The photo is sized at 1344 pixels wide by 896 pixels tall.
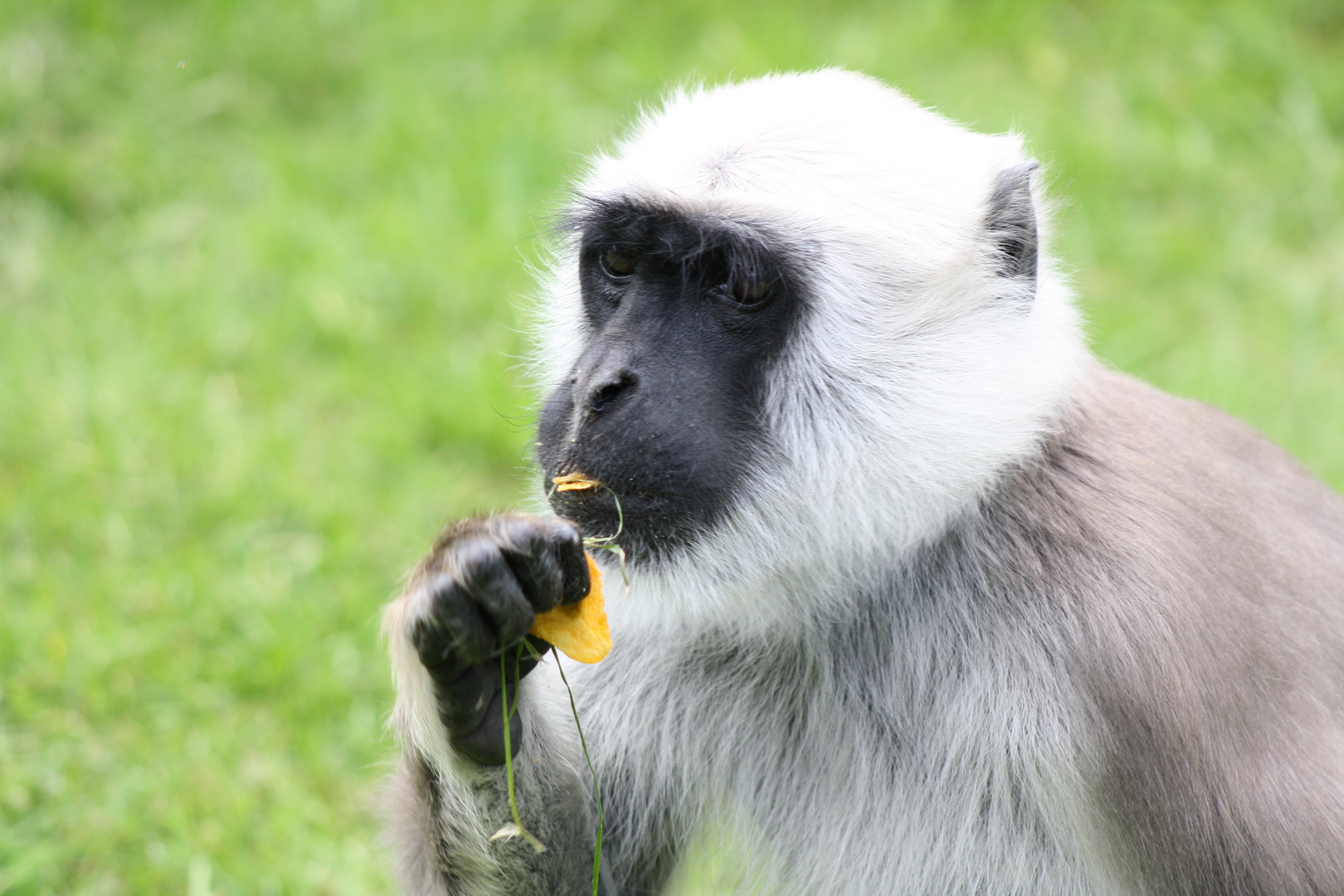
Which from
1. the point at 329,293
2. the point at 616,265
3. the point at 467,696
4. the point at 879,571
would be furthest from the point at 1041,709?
the point at 329,293

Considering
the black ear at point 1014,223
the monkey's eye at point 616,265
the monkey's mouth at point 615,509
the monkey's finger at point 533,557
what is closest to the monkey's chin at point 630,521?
the monkey's mouth at point 615,509

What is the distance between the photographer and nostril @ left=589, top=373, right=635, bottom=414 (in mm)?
3307

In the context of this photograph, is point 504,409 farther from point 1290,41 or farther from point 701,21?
point 1290,41

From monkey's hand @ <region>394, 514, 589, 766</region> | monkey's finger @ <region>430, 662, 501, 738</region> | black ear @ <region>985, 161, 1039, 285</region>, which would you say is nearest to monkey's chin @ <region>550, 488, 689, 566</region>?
monkey's hand @ <region>394, 514, 589, 766</region>

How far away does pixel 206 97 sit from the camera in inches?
388

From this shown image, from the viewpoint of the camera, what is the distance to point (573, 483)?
11.0 feet

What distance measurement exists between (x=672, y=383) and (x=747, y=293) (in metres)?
0.32

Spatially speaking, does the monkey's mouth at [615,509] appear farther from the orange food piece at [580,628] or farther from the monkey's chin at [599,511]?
the orange food piece at [580,628]

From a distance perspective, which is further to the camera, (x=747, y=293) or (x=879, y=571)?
(x=879, y=571)

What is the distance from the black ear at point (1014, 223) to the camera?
3602 mm

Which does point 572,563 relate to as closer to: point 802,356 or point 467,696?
point 467,696

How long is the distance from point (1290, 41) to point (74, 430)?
26.7 feet

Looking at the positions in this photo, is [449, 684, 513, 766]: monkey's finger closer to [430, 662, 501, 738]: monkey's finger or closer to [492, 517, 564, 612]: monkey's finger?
[430, 662, 501, 738]: monkey's finger

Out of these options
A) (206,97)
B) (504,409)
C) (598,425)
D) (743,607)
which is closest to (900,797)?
(743,607)
